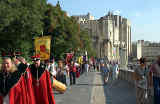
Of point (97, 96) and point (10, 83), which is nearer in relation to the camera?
point (10, 83)

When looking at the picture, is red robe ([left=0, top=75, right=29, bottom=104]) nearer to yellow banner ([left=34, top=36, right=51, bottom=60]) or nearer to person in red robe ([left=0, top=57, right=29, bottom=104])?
person in red robe ([left=0, top=57, right=29, bottom=104])

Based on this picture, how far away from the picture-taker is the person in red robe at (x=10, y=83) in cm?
553

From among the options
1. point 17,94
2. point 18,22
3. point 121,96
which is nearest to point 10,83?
point 17,94

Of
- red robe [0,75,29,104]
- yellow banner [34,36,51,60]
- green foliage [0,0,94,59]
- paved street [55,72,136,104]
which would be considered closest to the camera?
red robe [0,75,29,104]

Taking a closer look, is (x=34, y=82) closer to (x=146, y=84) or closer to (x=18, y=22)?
(x=146, y=84)

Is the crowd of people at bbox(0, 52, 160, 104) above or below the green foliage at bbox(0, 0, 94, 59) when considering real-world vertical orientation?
below

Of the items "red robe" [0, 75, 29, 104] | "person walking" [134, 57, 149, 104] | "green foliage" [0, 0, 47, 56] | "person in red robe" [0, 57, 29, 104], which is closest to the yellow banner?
"person walking" [134, 57, 149, 104]

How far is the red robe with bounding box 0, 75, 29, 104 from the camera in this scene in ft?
18.1

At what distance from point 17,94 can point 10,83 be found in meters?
0.28

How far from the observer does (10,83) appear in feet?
18.2

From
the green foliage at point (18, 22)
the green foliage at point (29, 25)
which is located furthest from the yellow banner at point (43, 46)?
the green foliage at point (18, 22)

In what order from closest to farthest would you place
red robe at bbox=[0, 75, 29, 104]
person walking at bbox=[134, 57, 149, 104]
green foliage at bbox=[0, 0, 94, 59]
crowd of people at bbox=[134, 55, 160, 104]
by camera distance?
1. red robe at bbox=[0, 75, 29, 104]
2. crowd of people at bbox=[134, 55, 160, 104]
3. person walking at bbox=[134, 57, 149, 104]
4. green foliage at bbox=[0, 0, 94, 59]

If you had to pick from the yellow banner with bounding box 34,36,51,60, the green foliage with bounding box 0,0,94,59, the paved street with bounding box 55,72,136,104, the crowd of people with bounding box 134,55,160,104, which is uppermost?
the green foliage with bounding box 0,0,94,59

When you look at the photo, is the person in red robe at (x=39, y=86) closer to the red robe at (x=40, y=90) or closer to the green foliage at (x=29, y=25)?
the red robe at (x=40, y=90)
